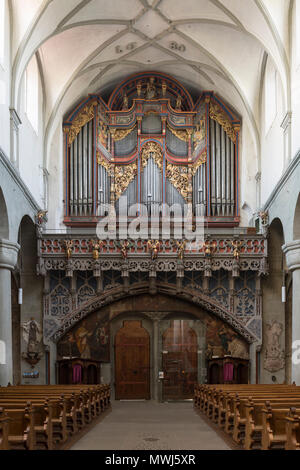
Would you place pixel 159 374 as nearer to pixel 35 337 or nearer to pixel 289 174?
pixel 35 337

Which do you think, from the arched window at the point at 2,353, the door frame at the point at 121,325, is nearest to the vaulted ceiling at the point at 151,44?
the arched window at the point at 2,353

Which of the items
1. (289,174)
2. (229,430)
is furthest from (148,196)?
(229,430)

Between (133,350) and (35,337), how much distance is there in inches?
155

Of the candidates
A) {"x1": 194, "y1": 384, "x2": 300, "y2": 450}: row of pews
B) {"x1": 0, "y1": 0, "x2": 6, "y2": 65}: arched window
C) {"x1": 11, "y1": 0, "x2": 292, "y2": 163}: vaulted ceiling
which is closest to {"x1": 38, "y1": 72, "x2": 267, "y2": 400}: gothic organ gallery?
{"x1": 11, "y1": 0, "x2": 292, "y2": 163}: vaulted ceiling

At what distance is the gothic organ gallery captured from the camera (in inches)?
945

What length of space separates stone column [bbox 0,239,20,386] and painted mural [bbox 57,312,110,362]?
708cm

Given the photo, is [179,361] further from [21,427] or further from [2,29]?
[21,427]

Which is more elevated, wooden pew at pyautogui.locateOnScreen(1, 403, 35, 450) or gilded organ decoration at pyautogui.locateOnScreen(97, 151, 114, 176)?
gilded organ decoration at pyautogui.locateOnScreen(97, 151, 114, 176)

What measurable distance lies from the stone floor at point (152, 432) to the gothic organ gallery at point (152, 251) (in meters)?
4.22

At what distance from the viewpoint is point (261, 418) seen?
12180mm

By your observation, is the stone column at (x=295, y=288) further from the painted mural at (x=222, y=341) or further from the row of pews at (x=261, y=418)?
the painted mural at (x=222, y=341)

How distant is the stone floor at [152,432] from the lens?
12.9m

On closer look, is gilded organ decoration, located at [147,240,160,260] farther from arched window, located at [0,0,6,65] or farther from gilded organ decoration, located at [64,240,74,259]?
arched window, located at [0,0,6,65]

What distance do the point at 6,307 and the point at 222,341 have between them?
10272 millimetres
